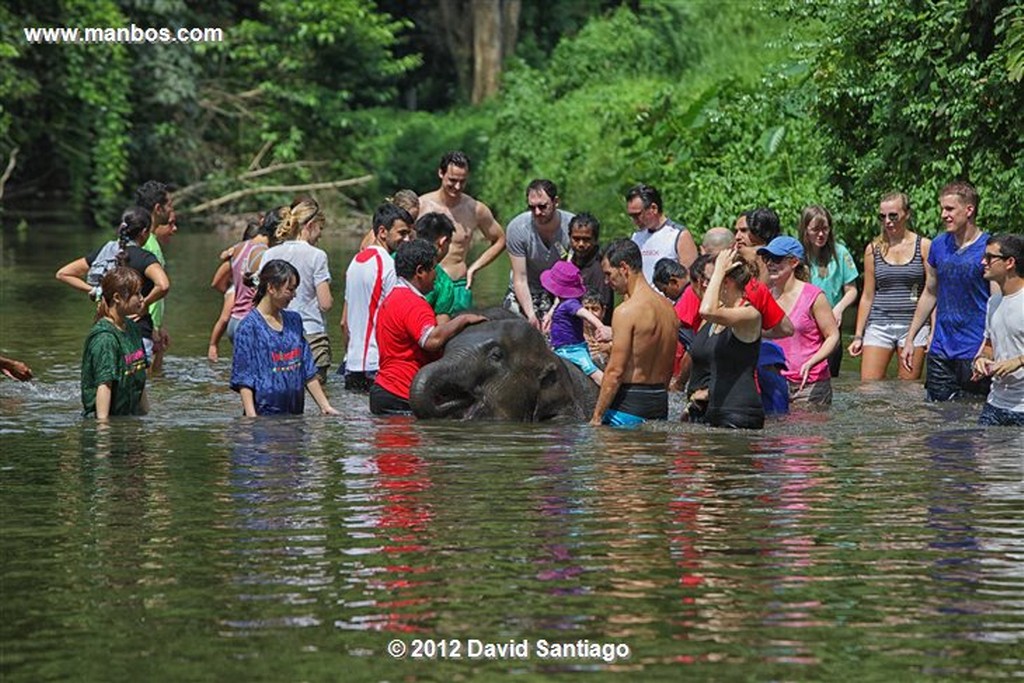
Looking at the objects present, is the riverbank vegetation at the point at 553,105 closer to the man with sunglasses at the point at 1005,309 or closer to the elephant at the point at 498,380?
the man with sunglasses at the point at 1005,309

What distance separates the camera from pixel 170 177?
4475cm

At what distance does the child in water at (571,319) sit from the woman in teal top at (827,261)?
5.20 ft

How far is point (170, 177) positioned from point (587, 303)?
31.0m

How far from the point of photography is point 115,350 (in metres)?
12.7

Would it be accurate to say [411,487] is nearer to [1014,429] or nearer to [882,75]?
[1014,429]

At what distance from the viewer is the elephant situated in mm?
13648

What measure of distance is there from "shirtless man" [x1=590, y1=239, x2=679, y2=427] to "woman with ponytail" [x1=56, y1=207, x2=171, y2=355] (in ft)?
11.2

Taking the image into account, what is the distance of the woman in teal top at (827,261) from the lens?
48.8 ft

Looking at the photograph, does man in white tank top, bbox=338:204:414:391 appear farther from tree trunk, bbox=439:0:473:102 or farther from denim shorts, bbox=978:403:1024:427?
tree trunk, bbox=439:0:473:102

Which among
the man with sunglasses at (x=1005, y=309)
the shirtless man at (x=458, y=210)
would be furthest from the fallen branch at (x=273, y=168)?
the man with sunglasses at (x=1005, y=309)

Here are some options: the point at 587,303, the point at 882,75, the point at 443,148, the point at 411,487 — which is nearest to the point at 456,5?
the point at 443,148

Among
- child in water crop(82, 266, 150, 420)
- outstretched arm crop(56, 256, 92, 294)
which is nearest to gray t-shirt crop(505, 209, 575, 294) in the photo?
outstretched arm crop(56, 256, 92, 294)

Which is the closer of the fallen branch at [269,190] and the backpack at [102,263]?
the backpack at [102,263]
